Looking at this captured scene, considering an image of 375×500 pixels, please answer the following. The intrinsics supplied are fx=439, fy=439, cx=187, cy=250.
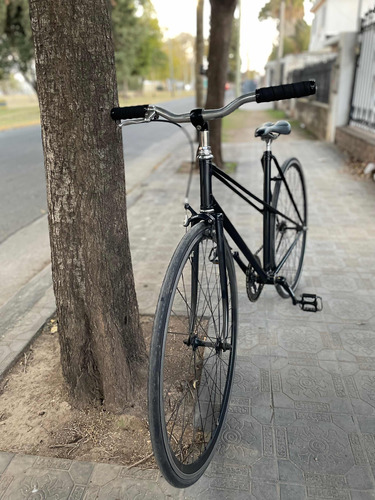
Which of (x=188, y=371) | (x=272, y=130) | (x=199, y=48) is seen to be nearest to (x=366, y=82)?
(x=199, y=48)

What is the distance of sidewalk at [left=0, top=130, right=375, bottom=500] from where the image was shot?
1899 millimetres

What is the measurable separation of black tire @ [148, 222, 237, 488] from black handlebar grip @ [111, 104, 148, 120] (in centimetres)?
58

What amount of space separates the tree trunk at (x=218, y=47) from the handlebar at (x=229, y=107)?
19.6 feet

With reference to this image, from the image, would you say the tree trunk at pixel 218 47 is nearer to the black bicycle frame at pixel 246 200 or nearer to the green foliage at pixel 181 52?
the black bicycle frame at pixel 246 200

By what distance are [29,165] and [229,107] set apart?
8.53 meters

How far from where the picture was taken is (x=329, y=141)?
37.9 ft

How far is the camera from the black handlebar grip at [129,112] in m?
2.00

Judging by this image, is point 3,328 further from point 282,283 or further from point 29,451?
point 282,283

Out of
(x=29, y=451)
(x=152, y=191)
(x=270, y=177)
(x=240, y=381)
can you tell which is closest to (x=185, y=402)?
(x=240, y=381)

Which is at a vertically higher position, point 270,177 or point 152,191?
point 270,177

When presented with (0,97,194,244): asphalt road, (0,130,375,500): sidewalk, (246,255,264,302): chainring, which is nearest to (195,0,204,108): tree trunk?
(0,97,194,244): asphalt road

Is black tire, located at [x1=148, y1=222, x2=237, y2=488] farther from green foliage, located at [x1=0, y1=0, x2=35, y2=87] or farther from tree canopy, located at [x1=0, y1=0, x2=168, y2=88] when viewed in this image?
green foliage, located at [x1=0, y1=0, x2=35, y2=87]

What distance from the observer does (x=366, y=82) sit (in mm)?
9156

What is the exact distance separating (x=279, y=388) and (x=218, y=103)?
21.0 ft
